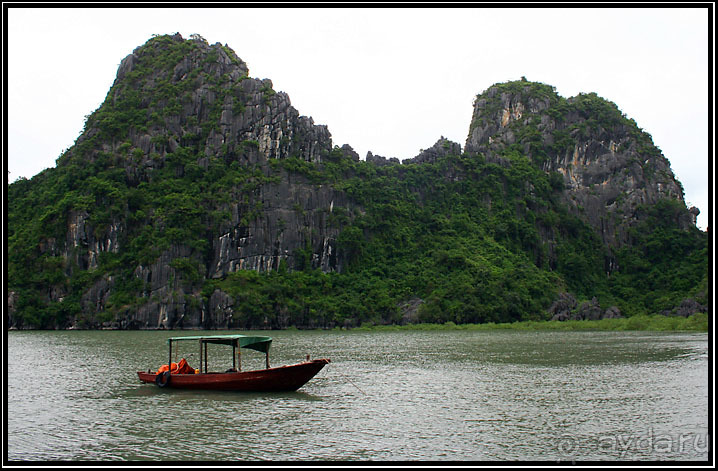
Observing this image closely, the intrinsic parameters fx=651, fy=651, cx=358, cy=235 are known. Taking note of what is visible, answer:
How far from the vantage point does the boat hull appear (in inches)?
828

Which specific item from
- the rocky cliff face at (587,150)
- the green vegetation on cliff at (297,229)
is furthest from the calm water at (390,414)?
the rocky cliff face at (587,150)

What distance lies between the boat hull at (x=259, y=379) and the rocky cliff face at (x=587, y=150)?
84.3 m

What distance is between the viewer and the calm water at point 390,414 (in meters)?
13.6

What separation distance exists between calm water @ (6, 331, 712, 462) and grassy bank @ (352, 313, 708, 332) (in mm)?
31205

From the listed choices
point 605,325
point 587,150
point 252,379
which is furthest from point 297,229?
point 252,379

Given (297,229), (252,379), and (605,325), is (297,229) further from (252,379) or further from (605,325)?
(252,379)

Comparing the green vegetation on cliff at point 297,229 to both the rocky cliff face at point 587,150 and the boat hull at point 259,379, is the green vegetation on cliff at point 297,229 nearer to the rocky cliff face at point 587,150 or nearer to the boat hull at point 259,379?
the rocky cliff face at point 587,150

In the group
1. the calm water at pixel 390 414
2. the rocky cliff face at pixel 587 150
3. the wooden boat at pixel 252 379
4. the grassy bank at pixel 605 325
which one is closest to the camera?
the calm water at pixel 390 414

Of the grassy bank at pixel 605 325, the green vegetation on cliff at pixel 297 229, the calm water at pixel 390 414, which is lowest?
the grassy bank at pixel 605 325

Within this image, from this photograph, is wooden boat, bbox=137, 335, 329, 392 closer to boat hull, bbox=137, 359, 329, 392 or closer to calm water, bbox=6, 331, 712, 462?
boat hull, bbox=137, 359, 329, 392

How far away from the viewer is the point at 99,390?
22.5 metres

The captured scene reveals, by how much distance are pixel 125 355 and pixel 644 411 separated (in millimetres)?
27566

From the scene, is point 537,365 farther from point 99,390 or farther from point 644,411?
point 99,390

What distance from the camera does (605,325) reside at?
205ft
